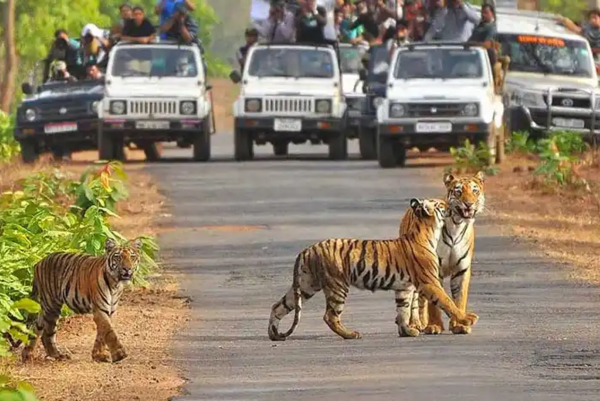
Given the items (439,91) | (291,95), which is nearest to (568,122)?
(439,91)

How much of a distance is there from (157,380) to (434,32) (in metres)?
21.6

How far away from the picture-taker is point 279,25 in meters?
34.3

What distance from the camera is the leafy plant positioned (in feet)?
95.8

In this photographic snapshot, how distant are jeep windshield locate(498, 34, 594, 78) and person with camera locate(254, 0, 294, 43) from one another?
339cm

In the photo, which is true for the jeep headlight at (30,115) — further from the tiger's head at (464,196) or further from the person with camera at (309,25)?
the tiger's head at (464,196)

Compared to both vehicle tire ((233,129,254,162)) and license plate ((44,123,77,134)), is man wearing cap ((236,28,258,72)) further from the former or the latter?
license plate ((44,123,77,134))

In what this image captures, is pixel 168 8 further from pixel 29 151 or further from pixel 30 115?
pixel 29 151

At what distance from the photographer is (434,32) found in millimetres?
32969

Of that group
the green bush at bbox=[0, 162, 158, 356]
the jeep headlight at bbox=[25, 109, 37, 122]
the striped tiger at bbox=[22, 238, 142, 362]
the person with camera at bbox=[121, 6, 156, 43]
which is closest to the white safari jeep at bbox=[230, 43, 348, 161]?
the person with camera at bbox=[121, 6, 156, 43]

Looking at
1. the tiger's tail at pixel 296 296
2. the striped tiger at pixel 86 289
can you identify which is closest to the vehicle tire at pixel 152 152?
the tiger's tail at pixel 296 296

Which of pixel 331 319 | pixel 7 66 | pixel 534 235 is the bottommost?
pixel 7 66

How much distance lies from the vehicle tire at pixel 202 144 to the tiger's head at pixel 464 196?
62.9 ft

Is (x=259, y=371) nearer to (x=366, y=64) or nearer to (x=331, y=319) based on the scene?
(x=331, y=319)

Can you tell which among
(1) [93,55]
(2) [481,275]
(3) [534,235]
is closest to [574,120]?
(1) [93,55]
